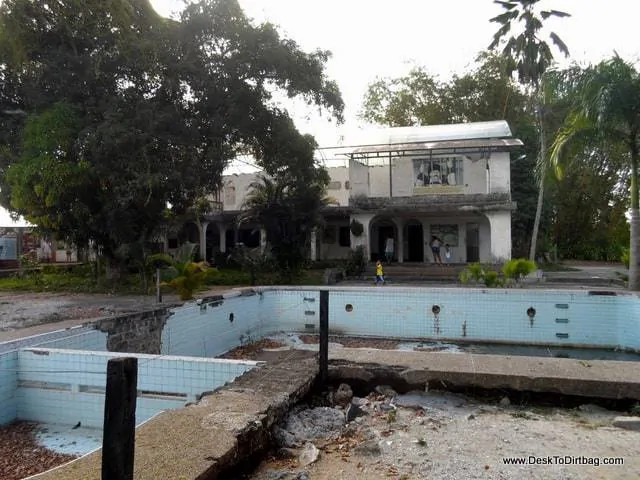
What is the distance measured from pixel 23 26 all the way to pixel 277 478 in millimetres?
16788

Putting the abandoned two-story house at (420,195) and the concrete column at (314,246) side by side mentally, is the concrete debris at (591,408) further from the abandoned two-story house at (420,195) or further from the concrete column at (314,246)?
the concrete column at (314,246)

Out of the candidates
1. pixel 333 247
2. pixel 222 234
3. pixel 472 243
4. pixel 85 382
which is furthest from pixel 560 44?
pixel 85 382

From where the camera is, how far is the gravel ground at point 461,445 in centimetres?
319

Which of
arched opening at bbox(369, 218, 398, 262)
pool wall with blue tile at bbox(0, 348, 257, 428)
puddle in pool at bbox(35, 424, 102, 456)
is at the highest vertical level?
arched opening at bbox(369, 218, 398, 262)

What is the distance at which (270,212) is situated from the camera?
18078 mm

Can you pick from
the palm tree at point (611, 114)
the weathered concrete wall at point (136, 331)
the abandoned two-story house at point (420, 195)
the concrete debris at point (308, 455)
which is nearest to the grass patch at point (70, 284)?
the abandoned two-story house at point (420, 195)

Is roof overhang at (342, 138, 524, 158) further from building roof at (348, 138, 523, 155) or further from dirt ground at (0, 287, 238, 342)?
dirt ground at (0, 287, 238, 342)

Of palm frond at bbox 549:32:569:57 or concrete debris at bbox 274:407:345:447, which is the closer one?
concrete debris at bbox 274:407:345:447

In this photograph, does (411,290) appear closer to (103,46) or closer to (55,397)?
(55,397)

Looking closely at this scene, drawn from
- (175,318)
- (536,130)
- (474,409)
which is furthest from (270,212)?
(536,130)

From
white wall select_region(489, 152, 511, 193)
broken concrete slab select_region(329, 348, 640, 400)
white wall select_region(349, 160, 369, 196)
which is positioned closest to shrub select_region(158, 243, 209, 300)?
broken concrete slab select_region(329, 348, 640, 400)

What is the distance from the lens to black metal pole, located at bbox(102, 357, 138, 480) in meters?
2.16

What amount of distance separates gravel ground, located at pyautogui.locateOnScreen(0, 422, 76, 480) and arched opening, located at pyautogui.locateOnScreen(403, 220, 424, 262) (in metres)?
21.1

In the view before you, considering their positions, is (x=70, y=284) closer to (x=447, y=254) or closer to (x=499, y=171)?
(x=447, y=254)
